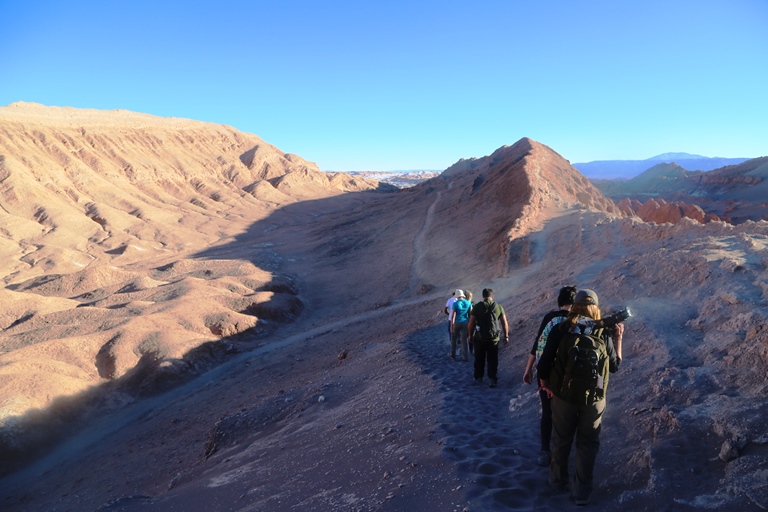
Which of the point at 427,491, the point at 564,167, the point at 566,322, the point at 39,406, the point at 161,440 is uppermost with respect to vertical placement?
the point at 564,167

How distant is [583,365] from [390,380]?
4.51 metres

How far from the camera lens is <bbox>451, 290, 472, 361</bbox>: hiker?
7355 millimetres

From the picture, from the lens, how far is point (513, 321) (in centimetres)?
911

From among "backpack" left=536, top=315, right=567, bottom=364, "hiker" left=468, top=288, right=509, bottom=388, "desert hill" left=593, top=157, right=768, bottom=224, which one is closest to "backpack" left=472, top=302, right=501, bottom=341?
"hiker" left=468, top=288, right=509, bottom=388

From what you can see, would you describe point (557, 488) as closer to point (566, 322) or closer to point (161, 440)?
point (566, 322)

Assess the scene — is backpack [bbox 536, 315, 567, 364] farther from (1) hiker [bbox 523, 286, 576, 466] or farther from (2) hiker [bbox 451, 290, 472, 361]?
(2) hiker [bbox 451, 290, 472, 361]

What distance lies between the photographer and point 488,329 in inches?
230

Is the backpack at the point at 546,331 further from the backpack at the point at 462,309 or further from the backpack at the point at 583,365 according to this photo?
the backpack at the point at 462,309

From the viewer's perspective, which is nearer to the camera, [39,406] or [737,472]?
[737,472]

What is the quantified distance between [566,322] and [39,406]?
12.6m

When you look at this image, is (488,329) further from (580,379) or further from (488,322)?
(580,379)

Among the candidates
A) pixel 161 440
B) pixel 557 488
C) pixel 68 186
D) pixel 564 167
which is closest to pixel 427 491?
pixel 557 488

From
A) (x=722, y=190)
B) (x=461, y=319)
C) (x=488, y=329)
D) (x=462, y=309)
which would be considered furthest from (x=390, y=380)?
(x=722, y=190)

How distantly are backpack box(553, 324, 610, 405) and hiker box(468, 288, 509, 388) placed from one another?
2572 mm
